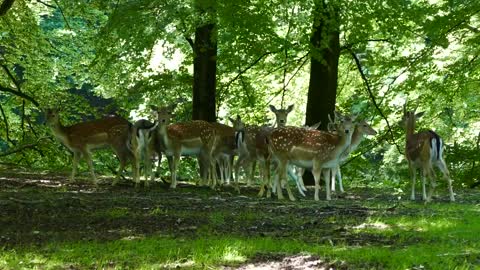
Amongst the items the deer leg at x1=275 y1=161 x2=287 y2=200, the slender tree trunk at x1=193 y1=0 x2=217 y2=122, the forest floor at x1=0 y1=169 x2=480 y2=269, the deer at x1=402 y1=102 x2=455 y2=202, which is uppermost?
the slender tree trunk at x1=193 y1=0 x2=217 y2=122

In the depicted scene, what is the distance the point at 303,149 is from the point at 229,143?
288 cm

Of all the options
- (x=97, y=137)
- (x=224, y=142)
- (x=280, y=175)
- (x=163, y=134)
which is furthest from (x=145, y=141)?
(x=280, y=175)

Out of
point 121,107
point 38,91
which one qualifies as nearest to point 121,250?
point 121,107

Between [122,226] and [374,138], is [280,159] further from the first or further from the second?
[374,138]

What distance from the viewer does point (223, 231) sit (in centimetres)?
770

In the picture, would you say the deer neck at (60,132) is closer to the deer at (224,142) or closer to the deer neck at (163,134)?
the deer neck at (163,134)

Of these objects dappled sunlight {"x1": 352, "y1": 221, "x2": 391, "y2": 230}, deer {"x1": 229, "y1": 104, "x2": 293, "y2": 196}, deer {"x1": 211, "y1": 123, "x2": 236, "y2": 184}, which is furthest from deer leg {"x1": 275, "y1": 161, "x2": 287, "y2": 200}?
dappled sunlight {"x1": 352, "y1": 221, "x2": 391, "y2": 230}

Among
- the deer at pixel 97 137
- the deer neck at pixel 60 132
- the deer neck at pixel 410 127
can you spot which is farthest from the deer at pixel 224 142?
the deer neck at pixel 410 127

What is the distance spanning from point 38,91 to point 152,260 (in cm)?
1466

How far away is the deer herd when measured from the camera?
11.6m

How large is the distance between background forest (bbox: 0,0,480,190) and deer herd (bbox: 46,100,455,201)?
57.4 inches

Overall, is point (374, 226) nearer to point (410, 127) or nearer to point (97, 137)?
point (410, 127)

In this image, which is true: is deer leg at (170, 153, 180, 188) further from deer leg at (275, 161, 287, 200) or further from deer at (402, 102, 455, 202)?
deer at (402, 102, 455, 202)

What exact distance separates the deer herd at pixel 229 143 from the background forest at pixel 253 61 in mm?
1458
